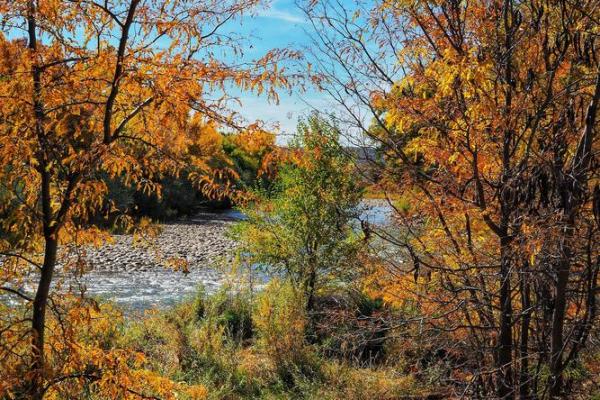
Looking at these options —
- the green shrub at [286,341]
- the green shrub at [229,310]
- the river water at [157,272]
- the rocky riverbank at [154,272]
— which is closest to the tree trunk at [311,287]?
the green shrub at [229,310]

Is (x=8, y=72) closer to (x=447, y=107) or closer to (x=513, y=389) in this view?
(x=447, y=107)

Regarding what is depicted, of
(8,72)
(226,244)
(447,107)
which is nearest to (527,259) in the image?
(447,107)

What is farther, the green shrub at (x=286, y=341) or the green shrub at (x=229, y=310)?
the green shrub at (x=229, y=310)

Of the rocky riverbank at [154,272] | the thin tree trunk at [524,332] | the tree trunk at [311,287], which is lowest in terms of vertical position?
the rocky riverbank at [154,272]

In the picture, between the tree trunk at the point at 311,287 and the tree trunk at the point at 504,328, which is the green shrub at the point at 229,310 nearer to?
the tree trunk at the point at 311,287

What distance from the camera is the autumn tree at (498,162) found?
12.0 feet

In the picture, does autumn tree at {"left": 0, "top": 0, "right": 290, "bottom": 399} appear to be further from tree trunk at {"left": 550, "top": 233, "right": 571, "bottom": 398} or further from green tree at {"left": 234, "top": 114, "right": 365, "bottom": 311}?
green tree at {"left": 234, "top": 114, "right": 365, "bottom": 311}

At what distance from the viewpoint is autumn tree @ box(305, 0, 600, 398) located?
367cm

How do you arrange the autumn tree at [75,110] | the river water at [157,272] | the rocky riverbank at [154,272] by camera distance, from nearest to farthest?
1. the autumn tree at [75,110]
2. the river water at [157,272]
3. the rocky riverbank at [154,272]

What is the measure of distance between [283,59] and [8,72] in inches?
58.0

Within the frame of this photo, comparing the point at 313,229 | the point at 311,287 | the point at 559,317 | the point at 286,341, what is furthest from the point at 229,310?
the point at 559,317

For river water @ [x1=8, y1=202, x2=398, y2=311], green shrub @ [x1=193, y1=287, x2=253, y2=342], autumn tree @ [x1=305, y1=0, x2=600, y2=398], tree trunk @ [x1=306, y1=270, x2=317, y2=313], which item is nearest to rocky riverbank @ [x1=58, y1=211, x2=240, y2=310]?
river water @ [x1=8, y1=202, x2=398, y2=311]

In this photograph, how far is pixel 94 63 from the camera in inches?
123

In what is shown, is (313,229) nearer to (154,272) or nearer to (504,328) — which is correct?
(504,328)
